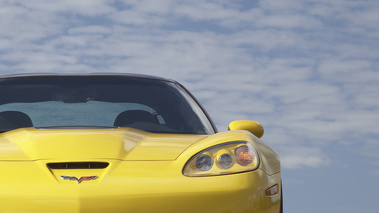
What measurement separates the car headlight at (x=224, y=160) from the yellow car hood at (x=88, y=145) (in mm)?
122

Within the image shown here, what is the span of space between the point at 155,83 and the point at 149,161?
1915 mm

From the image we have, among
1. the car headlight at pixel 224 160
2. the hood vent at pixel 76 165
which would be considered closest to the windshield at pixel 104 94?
the car headlight at pixel 224 160

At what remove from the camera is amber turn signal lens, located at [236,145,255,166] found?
3.41 m

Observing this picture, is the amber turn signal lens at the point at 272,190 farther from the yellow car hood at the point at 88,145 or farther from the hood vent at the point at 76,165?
the hood vent at the point at 76,165

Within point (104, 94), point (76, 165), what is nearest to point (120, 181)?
point (76, 165)

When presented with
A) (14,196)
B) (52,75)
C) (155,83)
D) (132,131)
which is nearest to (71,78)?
(52,75)

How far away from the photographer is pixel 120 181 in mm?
3150

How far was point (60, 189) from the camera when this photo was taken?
10.1 feet

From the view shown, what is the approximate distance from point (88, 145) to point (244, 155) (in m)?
0.84

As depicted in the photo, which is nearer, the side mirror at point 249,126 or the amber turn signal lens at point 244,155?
the amber turn signal lens at point 244,155

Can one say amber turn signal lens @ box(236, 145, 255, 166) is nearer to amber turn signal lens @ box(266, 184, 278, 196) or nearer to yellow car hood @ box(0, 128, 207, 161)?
amber turn signal lens @ box(266, 184, 278, 196)

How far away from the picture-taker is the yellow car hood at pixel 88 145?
330 centimetres

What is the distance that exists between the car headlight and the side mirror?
37.4 inches

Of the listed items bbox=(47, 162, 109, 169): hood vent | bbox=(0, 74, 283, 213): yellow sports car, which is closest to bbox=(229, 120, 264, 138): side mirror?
bbox=(0, 74, 283, 213): yellow sports car
